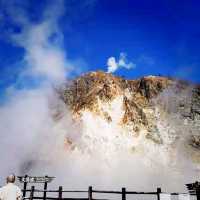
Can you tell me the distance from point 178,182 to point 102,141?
1413cm

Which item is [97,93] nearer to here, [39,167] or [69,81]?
[69,81]

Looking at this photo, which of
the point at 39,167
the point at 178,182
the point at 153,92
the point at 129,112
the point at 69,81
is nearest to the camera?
the point at 178,182

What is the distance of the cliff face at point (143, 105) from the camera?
60812 millimetres

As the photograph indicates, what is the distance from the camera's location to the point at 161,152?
59.4 meters

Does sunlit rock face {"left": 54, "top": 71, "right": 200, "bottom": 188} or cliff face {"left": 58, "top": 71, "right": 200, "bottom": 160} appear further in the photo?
cliff face {"left": 58, "top": 71, "right": 200, "bottom": 160}

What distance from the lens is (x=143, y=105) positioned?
65.7 meters

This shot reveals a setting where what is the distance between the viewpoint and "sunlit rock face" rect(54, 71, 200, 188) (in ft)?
187

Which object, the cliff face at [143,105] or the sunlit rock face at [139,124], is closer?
the sunlit rock face at [139,124]

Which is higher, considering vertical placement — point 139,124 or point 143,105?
point 143,105

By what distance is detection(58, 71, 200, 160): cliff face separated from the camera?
6081 cm

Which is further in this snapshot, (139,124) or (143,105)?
(143,105)

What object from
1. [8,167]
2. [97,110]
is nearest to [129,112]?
[97,110]

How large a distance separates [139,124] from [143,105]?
208 inches

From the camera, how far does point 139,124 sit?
61781 mm
